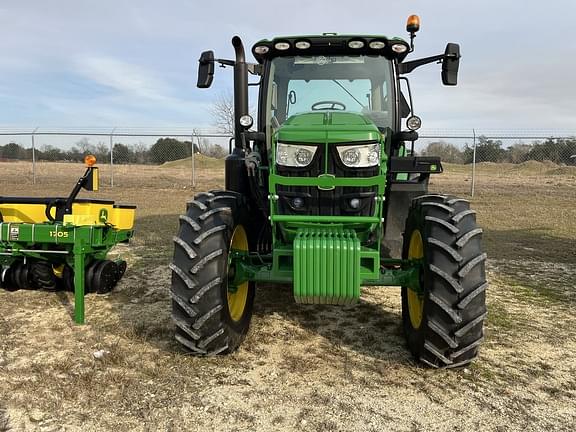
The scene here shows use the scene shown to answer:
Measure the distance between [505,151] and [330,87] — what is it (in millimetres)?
15833

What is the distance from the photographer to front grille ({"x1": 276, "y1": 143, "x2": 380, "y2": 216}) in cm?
359

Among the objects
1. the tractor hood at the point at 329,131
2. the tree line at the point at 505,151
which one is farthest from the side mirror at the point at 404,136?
the tree line at the point at 505,151

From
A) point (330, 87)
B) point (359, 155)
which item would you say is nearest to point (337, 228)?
point (359, 155)

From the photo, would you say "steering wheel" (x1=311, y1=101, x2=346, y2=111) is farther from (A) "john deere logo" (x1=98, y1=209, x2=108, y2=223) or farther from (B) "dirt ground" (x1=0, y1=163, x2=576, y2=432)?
(A) "john deere logo" (x1=98, y1=209, x2=108, y2=223)

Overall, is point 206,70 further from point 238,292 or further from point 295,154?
point 238,292

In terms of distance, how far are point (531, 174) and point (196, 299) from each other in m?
26.3

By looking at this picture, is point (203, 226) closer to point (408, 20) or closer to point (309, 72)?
point (309, 72)

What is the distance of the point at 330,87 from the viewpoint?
467 cm

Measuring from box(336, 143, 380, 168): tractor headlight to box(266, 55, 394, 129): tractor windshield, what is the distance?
0.99 meters

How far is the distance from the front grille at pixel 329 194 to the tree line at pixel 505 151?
13.3 m

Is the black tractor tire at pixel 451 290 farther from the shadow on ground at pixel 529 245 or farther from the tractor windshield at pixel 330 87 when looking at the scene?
the shadow on ground at pixel 529 245

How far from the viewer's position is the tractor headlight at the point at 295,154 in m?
3.57

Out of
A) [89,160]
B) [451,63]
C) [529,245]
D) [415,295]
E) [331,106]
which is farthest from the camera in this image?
[529,245]

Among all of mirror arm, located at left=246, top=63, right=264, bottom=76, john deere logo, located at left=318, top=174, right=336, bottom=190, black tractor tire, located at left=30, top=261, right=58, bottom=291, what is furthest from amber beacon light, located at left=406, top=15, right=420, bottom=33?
black tractor tire, located at left=30, top=261, right=58, bottom=291
